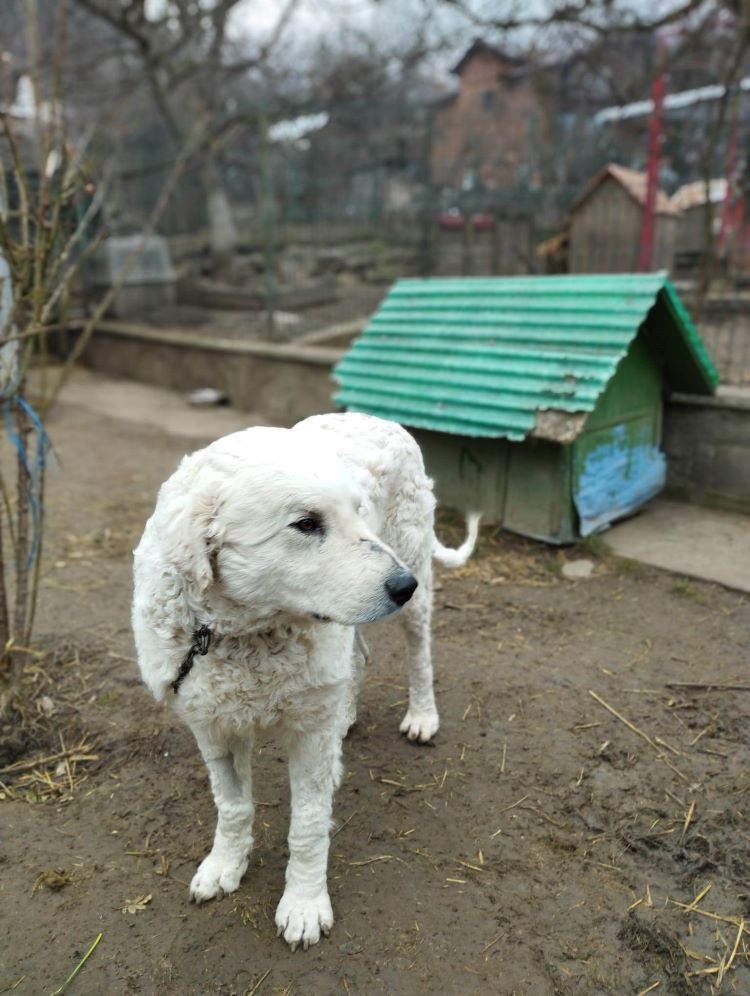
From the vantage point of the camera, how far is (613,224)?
904 cm

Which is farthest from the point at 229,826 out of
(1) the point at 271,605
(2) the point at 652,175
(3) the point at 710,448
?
(2) the point at 652,175

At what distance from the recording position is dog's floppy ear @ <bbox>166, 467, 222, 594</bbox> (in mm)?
1862

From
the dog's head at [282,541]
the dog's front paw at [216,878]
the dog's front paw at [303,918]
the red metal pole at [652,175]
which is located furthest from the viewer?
the red metal pole at [652,175]

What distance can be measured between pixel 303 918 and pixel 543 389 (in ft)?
11.3

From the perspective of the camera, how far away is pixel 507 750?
10.6ft

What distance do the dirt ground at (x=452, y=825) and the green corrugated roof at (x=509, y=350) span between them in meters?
1.40

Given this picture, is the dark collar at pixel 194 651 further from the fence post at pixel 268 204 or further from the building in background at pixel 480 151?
the building in background at pixel 480 151

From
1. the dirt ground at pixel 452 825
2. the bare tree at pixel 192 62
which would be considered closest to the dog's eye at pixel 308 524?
the dirt ground at pixel 452 825

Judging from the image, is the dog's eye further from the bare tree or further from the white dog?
the bare tree

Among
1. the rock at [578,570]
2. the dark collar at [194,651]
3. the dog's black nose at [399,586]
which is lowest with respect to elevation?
the rock at [578,570]

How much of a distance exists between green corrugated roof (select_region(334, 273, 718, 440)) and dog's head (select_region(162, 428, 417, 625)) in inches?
121

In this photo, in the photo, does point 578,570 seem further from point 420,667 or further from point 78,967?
point 78,967

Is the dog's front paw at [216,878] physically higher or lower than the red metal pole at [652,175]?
lower

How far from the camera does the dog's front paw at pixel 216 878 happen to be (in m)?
2.49
